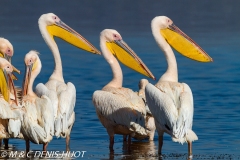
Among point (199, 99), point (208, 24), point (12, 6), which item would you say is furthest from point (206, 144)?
point (12, 6)

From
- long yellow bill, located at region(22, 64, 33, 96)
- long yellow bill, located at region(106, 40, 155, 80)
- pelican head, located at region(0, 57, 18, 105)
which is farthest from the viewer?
long yellow bill, located at region(106, 40, 155, 80)

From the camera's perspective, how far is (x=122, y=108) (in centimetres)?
1181

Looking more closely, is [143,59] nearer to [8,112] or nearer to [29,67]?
[29,67]

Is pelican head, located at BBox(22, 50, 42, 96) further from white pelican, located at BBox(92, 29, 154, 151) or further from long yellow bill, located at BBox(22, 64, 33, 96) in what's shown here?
white pelican, located at BBox(92, 29, 154, 151)

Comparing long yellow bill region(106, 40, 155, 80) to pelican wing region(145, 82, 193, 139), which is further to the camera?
long yellow bill region(106, 40, 155, 80)

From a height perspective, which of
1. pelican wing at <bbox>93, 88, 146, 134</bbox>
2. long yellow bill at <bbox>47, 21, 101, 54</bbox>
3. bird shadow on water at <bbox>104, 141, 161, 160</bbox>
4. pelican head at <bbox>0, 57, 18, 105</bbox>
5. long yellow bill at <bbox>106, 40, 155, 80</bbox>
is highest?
long yellow bill at <bbox>47, 21, 101, 54</bbox>

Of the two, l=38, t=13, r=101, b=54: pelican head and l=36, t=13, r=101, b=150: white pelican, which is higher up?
l=38, t=13, r=101, b=54: pelican head

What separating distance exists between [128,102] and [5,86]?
1727mm

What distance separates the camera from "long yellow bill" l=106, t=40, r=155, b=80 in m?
13.0

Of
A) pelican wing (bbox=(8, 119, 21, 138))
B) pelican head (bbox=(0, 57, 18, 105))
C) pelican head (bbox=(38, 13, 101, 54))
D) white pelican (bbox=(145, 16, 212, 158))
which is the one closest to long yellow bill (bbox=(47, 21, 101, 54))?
pelican head (bbox=(38, 13, 101, 54))

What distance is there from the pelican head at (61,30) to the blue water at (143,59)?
139cm

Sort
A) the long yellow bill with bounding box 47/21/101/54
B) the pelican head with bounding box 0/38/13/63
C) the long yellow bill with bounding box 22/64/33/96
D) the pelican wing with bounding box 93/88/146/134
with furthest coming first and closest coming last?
the long yellow bill with bounding box 47/21/101/54 < the pelican head with bounding box 0/38/13/63 < the pelican wing with bounding box 93/88/146/134 < the long yellow bill with bounding box 22/64/33/96

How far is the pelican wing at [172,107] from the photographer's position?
10883mm

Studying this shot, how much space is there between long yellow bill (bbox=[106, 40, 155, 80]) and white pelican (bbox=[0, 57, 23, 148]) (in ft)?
6.89
